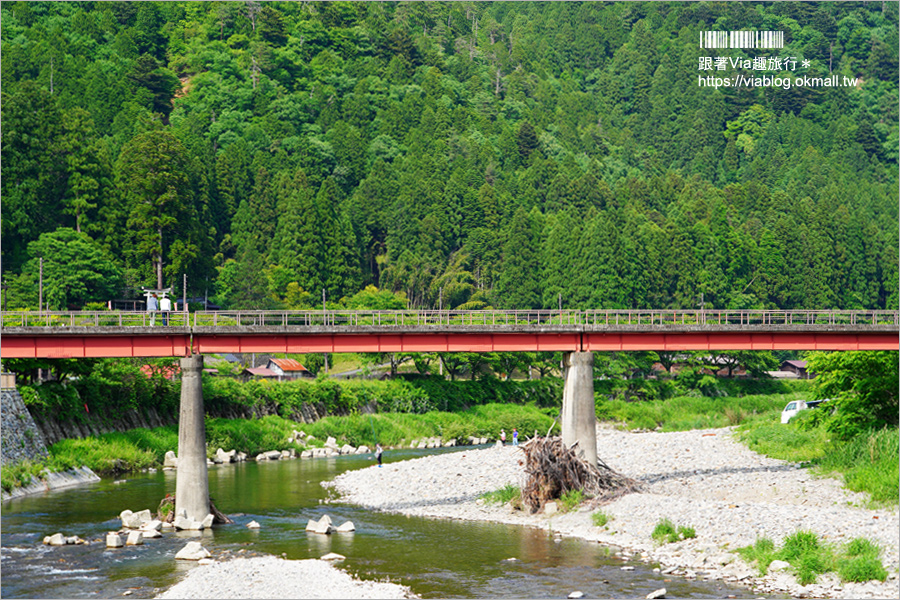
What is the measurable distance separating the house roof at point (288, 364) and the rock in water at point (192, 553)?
73.4 metres

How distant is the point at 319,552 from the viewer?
3884 centimetres

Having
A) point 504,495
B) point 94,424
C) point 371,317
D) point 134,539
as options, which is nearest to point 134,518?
point 134,539

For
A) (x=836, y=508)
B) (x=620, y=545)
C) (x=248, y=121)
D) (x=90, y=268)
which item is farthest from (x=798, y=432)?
(x=248, y=121)

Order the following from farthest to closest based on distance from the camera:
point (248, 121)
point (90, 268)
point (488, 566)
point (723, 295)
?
point (248, 121) → point (723, 295) → point (90, 268) → point (488, 566)

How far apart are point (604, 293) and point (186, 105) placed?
95.9 meters

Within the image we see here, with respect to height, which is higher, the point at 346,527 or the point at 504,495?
the point at 504,495

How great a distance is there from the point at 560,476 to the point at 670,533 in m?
7.35

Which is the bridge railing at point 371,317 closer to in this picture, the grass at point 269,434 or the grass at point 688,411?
the grass at point 269,434

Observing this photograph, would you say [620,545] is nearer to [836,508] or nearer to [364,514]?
[836,508]

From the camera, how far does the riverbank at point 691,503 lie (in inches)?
1375

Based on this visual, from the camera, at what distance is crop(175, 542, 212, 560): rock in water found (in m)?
37.2

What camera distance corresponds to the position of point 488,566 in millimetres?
36438

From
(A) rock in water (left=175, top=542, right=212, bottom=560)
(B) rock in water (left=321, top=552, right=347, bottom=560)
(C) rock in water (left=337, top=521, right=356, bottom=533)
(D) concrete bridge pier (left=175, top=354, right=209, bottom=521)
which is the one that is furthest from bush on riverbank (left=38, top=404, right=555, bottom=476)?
(B) rock in water (left=321, top=552, right=347, bottom=560)

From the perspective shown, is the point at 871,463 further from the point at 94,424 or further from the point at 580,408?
the point at 94,424
